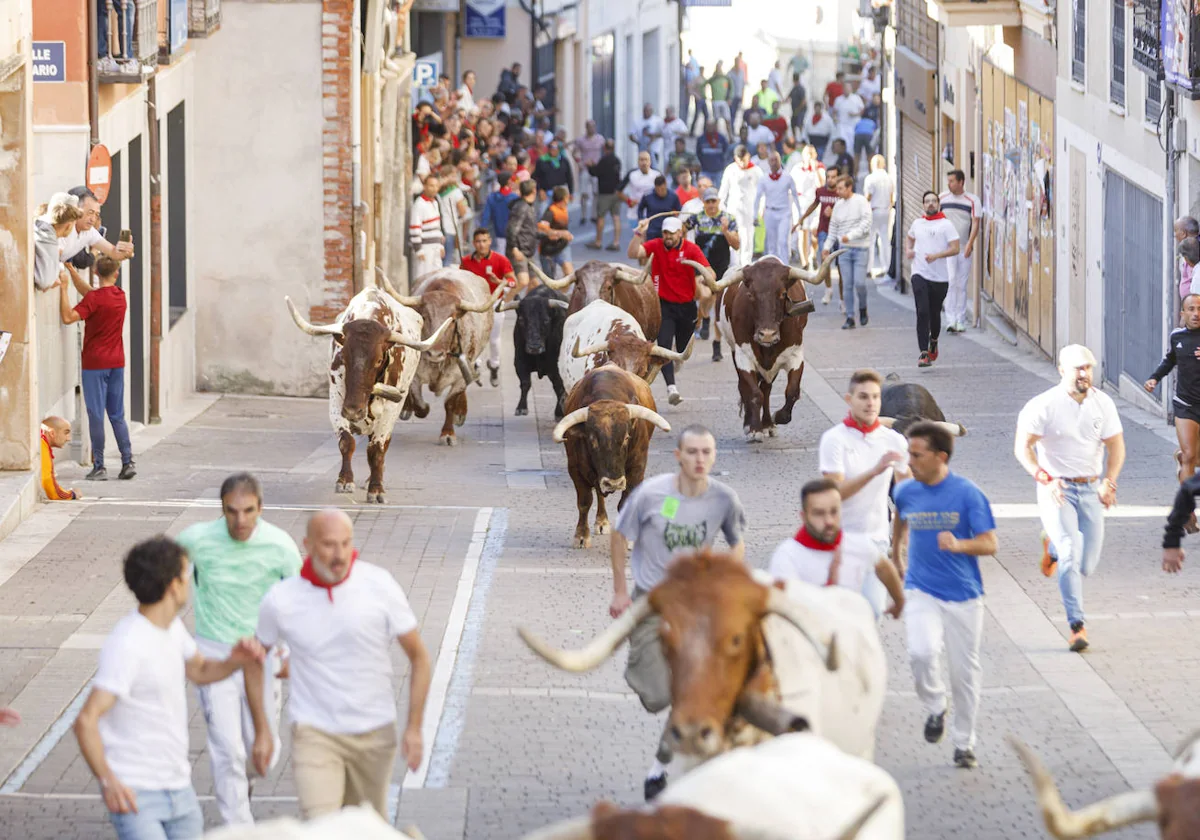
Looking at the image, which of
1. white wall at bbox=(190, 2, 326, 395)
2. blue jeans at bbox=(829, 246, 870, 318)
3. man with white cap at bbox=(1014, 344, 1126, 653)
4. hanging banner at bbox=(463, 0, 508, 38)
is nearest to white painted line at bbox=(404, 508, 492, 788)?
man with white cap at bbox=(1014, 344, 1126, 653)

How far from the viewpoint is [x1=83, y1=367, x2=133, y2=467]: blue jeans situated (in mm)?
16750

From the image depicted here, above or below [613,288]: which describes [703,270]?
above

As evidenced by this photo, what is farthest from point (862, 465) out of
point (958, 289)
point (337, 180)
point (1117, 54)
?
point (958, 289)

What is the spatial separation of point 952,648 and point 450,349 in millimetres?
10866

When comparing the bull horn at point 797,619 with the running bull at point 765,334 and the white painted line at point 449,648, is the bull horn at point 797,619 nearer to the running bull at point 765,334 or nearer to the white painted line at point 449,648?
the white painted line at point 449,648

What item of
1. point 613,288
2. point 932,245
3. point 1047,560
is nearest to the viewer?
point 1047,560

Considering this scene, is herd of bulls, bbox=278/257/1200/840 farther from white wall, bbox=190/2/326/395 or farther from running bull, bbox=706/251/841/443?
white wall, bbox=190/2/326/395

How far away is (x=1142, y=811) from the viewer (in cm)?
591

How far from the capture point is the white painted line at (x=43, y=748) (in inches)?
384

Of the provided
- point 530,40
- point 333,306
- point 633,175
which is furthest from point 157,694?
point 530,40

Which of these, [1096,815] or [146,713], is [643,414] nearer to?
[146,713]

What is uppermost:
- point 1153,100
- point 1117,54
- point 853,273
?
point 1117,54

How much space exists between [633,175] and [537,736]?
25798 mm

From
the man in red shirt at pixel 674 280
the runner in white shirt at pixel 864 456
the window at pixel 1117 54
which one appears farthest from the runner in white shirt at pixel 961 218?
the runner in white shirt at pixel 864 456
